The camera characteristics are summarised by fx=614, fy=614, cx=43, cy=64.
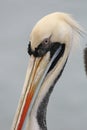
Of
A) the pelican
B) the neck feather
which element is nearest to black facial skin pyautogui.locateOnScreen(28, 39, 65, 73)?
the pelican

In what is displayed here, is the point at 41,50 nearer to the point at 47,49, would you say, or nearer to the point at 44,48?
the point at 44,48

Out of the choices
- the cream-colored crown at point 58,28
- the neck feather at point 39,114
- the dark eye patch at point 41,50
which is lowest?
the neck feather at point 39,114

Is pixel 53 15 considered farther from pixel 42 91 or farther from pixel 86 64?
pixel 86 64

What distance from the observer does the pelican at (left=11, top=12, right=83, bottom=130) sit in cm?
1181

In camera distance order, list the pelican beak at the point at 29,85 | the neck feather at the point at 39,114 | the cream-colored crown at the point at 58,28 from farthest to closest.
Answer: the cream-colored crown at the point at 58,28, the neck feather at the point at 39,114, the pelican beak at the point at 29,85

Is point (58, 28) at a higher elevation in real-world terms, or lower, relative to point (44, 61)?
higher

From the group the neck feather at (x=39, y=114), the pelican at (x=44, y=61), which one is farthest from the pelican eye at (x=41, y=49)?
the neck feather at (x=39, y=114)

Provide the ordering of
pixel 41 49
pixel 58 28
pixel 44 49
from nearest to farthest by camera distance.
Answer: pixel 41 49 → pixel 44 49 → pixel 58 28

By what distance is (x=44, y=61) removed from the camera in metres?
12.3

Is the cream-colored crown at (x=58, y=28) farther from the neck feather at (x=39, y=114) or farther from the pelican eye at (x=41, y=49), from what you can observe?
the neck feather at (x=39, y=114)

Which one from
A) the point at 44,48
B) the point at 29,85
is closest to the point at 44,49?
the point at 44,48

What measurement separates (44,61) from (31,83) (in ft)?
1.93

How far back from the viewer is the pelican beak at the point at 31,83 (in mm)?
11680

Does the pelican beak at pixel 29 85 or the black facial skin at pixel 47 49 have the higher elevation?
the black facial skin at pixel 47 49
